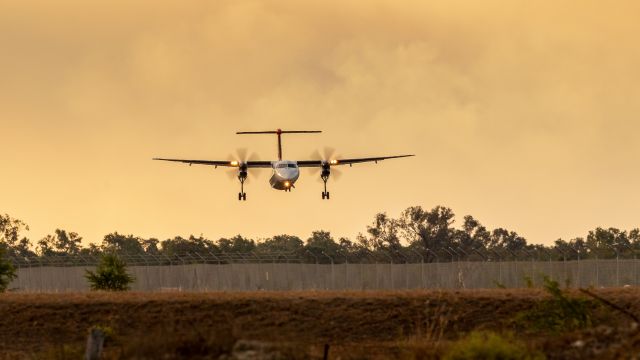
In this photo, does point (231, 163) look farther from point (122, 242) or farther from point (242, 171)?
point (122, 242)

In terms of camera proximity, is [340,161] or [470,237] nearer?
[340,161]

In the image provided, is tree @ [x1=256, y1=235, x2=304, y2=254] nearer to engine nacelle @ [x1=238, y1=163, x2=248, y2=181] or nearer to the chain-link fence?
engine nacelle @ [x1=238, y1=163, x2=248, y2=181]

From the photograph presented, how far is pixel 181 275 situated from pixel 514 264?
20.8m

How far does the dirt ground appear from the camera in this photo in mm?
35281

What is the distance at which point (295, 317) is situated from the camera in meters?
38.6

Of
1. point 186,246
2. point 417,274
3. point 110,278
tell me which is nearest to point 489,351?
point 110,278

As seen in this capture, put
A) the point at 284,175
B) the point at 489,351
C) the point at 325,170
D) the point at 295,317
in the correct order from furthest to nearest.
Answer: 1. the point at 325,170
2. the point at 284,175
3. the point at 295,317
4. the point at 489,351

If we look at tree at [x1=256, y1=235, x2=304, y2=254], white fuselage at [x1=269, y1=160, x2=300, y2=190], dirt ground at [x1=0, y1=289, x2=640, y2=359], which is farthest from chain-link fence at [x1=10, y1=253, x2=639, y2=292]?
tree at [x1=256, y1=235, x2=304, y2=254]

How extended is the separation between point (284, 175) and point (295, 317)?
42639 mm

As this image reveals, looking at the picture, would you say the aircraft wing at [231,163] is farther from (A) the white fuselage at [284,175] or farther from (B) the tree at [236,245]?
(B) the tree at [236,245]

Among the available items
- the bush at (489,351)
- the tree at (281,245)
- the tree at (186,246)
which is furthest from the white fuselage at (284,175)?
the tree at (281,245)

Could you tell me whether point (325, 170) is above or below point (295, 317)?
above

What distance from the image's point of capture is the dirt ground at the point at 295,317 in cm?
3528

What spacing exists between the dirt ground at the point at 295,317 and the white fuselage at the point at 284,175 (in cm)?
3791
